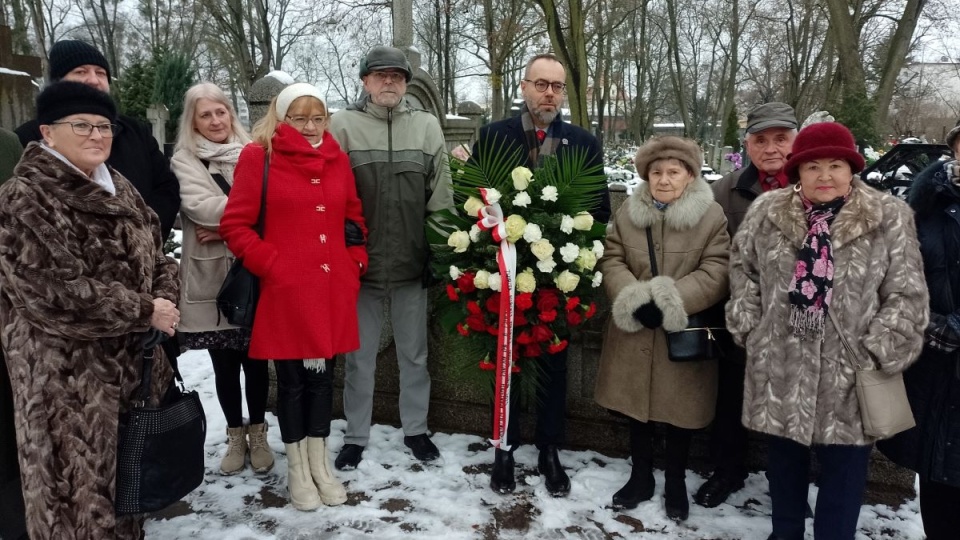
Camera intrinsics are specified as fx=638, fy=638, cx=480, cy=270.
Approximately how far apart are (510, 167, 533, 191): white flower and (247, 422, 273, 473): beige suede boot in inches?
80.5

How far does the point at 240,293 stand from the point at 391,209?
0.94 m

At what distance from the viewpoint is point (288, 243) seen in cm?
312

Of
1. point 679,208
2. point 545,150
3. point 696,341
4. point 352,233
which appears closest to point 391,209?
point 352,233

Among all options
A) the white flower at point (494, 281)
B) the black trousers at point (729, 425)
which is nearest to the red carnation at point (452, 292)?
the white flower at point (494, 281)

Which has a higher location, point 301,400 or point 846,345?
point 846,345

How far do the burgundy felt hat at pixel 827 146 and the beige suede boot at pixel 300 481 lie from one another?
2.72 metres

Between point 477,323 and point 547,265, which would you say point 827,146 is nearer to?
point 547,265

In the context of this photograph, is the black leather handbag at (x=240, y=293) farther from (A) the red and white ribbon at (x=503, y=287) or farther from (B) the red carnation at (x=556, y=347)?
(B) the red carnation at (x=556, y=347)

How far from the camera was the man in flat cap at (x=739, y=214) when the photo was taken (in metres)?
3.36

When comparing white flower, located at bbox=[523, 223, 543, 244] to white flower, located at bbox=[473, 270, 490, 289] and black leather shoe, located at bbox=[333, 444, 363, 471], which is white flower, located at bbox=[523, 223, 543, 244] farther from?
black leather shoe, located at bbox=[333, 444, 363, 471]

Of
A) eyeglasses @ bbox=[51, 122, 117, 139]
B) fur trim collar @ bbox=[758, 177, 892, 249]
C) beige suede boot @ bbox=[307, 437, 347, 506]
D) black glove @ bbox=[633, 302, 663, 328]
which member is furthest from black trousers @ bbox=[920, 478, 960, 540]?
eyeglasses @ bbox=[51, 122, 117, 139]

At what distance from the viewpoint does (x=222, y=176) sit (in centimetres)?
337

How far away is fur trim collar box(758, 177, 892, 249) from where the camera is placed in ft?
8.21

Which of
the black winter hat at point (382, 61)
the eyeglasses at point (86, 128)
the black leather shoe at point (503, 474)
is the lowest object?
the black leather shoe at point (503, 474)
